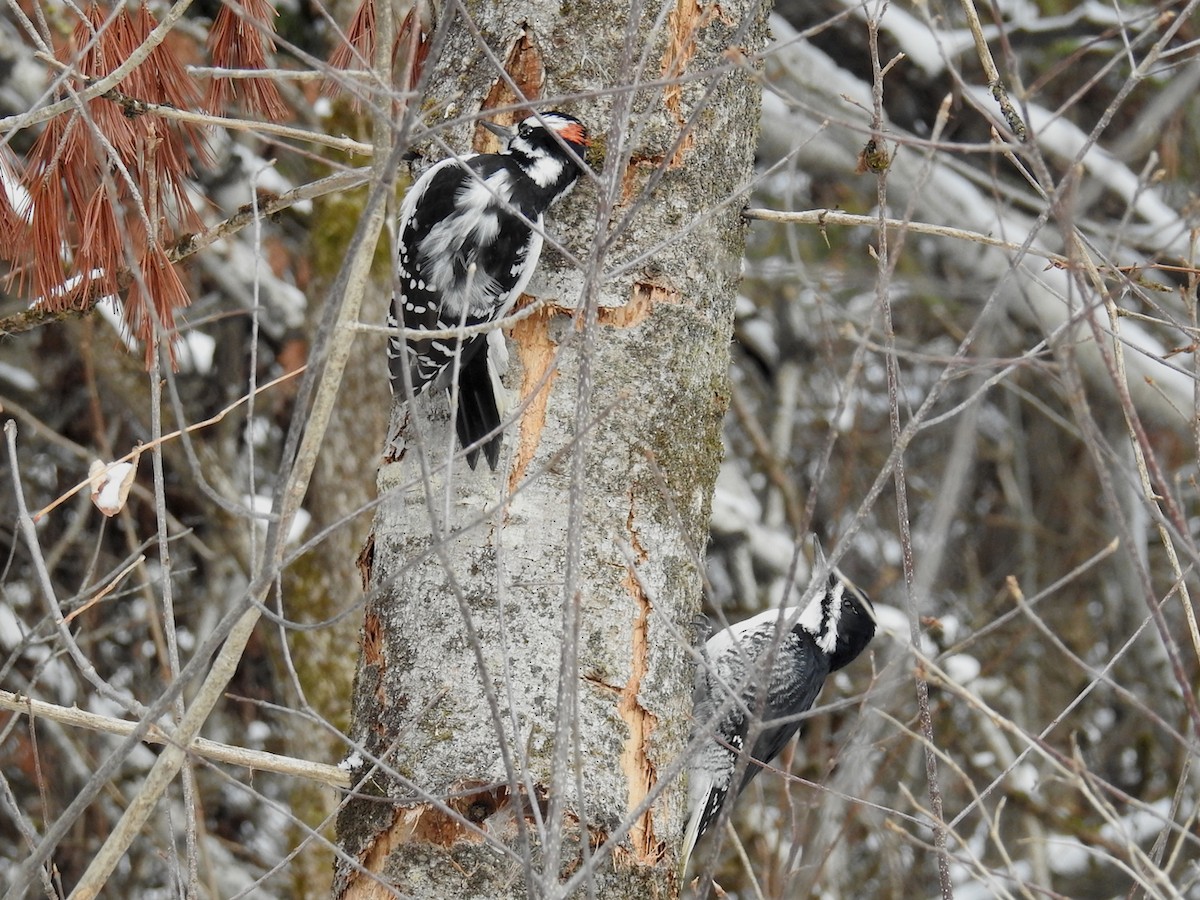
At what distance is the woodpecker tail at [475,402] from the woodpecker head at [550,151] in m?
0.35

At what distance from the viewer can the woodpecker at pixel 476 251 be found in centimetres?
253

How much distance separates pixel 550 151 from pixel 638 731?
1.14m

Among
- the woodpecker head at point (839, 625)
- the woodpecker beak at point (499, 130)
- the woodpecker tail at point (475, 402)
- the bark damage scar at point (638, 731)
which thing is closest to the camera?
the bark damage scar at point (638, 731)

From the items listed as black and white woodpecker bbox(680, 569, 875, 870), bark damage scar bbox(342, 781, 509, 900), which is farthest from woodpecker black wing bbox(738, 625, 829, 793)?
bark damage scar bbox(342, 781, 509, 900)

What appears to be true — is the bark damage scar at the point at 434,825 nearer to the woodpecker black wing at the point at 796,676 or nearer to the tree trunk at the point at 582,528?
the tree trunk at the point at 582,528

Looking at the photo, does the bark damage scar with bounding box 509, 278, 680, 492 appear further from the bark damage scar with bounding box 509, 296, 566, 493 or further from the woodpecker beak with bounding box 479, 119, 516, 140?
the woodpecker beak with bounding box 479, 119, 516, 140

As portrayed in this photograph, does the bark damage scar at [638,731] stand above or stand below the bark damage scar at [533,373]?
below

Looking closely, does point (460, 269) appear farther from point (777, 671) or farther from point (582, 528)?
point (777, 671)

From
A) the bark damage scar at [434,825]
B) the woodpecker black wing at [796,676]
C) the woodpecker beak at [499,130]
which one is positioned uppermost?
the woodpecker beak at [499,130]

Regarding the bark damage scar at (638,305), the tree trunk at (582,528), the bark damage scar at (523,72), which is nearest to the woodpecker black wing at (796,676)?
the tree trunk at (582,528)

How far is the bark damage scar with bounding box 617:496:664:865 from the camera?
2.21 metres

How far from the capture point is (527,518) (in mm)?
2258

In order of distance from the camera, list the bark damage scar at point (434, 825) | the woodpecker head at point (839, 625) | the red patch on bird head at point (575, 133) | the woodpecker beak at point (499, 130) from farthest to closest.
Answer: the woodpecker head at point (839, 625), the woodpecker beak at point (499, 130), the red patch on bird head at point (575, 133), the bark damage scar at point (434, 825)

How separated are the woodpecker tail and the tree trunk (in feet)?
0.18
